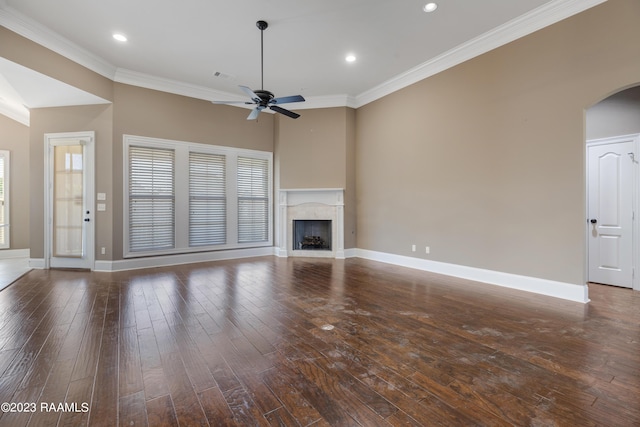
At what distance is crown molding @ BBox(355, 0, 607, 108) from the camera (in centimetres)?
351

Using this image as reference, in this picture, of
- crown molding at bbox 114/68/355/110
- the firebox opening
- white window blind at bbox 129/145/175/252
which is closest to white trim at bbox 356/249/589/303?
the firebox opening

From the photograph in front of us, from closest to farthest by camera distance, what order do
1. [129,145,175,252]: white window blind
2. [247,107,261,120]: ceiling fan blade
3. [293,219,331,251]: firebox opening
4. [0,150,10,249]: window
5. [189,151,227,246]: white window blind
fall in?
[247,107,261,120]: ceiling fan blade, [129,145,175,252]: white window blind, [189,151,227,246]: white window blind, [0,150,10,249]: window, [293,219,331,251]: firebox opening

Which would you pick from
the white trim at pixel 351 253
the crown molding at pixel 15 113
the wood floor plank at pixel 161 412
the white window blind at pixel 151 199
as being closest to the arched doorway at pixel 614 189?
the white trim at pixel 351 253

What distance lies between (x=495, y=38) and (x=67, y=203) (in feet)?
25.9

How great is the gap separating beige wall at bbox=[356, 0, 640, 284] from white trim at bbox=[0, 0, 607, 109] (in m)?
0.12

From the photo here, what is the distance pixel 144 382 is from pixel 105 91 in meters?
5.32

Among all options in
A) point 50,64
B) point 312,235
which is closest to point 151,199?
point 50,64

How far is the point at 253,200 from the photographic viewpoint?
22.7 ft

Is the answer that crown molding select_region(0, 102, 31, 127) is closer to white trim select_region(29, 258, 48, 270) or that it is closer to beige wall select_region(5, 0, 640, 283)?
beige wall select_region(5, 0, 640, 283)

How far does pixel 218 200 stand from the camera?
646cm

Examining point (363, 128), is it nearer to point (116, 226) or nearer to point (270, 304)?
point (270, 304)

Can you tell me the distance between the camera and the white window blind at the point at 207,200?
20.1 ft

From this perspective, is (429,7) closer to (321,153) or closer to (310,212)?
(321,153)

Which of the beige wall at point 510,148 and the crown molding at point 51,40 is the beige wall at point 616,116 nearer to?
the beige wall at point 510,148
